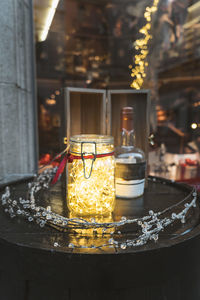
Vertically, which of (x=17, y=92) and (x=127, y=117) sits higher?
(x=17, y=92)

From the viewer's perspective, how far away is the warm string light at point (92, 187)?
0.65 meters

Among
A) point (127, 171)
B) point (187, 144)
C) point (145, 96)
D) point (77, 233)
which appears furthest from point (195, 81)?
point (77, 233)

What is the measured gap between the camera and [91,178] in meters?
0.65

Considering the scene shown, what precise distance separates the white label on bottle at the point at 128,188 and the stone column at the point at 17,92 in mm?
530

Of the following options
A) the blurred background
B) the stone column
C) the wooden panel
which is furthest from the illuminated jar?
the blurred background

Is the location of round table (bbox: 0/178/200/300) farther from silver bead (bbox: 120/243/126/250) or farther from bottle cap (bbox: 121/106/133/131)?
bottle cap (bbox: 121/106/133/131)

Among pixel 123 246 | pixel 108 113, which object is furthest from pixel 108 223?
pixel 108 113

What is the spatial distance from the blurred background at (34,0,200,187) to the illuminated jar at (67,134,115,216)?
1804 millimetres

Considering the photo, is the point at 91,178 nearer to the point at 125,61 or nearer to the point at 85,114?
the point at 85,114

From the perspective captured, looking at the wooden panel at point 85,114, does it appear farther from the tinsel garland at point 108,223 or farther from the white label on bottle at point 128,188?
the tinsel garland at point 108,223

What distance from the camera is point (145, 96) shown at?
93cm

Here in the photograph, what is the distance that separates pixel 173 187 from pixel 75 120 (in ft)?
1.50

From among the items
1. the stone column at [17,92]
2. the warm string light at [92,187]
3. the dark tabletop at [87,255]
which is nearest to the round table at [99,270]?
the dark tabletop at [87,255]

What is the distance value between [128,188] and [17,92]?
0.67 m
